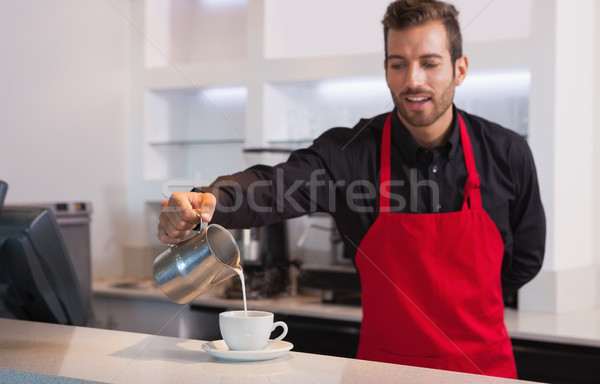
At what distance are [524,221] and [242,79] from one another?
6.29ft

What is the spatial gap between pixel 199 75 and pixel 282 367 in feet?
8.58

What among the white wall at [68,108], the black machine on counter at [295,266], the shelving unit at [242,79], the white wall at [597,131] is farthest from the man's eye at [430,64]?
the white wall at [68,108]

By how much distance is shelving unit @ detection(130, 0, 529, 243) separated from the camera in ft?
10.3

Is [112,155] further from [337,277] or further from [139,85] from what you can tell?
[337,277]

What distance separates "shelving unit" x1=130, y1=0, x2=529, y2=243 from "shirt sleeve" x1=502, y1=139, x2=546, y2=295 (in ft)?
3.60

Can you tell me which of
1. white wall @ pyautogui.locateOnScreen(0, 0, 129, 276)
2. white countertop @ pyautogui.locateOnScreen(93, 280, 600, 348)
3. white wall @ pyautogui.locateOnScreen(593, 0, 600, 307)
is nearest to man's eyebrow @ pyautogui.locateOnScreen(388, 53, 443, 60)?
white countertop @ pyautogui.locateOnScreen(93, 280, 600, 348)

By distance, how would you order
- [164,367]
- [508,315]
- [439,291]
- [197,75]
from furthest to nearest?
1. [197,75]
2. [508,315]
3. [439,291]
4. [164,367]

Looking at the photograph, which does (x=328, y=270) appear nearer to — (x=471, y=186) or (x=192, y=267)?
(x=471, y=186)

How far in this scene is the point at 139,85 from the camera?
366 cm

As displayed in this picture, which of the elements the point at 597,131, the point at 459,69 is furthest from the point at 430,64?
the point at 597,131

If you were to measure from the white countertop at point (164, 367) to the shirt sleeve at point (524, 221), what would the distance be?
2.43ft

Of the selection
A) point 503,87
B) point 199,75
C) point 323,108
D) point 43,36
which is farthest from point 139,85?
point 503,87

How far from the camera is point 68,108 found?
3336 mm

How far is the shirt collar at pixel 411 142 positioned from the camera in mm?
1625
